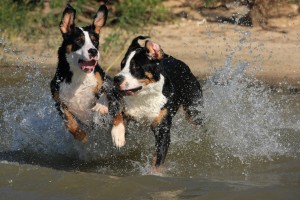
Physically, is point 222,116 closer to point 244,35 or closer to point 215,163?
point 215,163

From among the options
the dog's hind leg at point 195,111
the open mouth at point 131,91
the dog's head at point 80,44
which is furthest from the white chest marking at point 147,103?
the dog's hind leg at point 195,111

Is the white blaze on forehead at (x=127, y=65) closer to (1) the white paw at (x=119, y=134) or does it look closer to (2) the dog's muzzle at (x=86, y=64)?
(2) the dog's muzzle at (x=86, y=64)

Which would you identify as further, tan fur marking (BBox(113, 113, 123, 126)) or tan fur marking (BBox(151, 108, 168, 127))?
tan fur marking (BBox(151, 108, 168, 127))

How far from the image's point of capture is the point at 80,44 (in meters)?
8.24

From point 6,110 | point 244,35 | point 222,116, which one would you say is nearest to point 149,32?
point 244,35

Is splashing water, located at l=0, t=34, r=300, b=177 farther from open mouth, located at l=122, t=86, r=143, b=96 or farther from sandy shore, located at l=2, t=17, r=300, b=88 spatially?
sandy shore, located at l=2, t=17, r=300, b=88

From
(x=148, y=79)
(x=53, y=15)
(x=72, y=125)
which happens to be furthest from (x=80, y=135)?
(x=53, y=15)

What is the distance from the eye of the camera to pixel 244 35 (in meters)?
13.8

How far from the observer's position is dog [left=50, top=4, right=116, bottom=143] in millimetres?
8266

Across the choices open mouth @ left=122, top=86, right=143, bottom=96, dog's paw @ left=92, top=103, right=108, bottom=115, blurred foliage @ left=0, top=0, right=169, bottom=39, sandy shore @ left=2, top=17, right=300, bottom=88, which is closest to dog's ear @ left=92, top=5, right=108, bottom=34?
dog's paw @ left=92, top=103, right=108, bottom=115

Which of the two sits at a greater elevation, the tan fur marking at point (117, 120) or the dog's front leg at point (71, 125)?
the tan fur marking at point (117, 120)

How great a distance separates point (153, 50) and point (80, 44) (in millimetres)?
714

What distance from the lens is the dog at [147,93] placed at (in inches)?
317

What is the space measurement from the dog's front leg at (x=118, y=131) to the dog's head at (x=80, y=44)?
564mm
